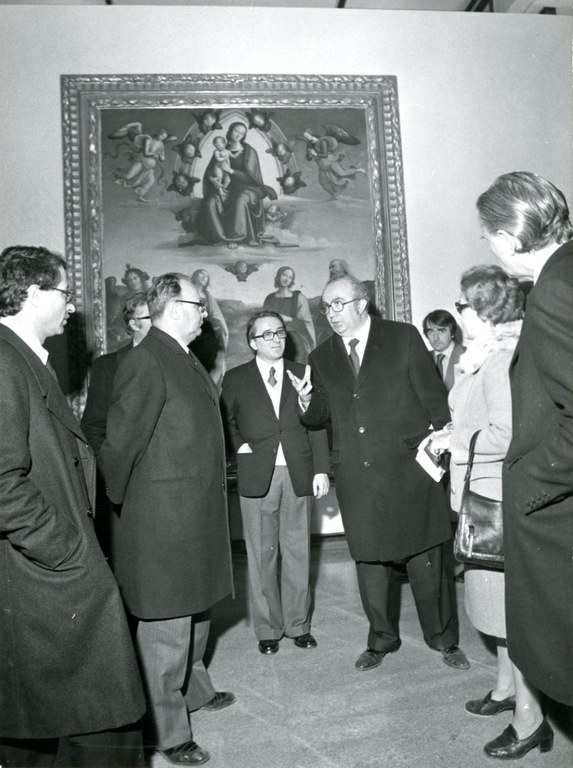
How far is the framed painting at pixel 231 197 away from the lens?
5.83m

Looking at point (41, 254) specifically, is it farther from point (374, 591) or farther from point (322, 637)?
point (322, 637)

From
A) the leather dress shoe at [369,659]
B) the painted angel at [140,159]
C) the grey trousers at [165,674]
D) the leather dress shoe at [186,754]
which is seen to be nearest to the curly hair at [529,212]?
the grey trousers at [165,674]

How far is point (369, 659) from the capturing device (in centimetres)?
369

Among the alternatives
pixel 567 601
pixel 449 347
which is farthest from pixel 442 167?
pixel 567 601

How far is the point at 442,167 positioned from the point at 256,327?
312cm

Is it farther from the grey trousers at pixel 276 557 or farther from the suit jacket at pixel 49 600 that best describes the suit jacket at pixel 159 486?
the grey trousers at pixel 276 557

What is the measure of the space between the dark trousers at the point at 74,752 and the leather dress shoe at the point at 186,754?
47cm

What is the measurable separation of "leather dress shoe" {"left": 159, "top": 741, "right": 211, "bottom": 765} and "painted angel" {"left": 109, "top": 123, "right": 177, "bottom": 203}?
15.1 feet

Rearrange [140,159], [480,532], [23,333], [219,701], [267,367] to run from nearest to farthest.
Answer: [23,333]
[480,532]
[219,701]
[267,367]
[140,159]

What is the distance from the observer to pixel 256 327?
4.34 meters

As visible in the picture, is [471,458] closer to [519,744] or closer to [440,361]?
[519,744]

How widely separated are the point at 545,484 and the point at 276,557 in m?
2.65

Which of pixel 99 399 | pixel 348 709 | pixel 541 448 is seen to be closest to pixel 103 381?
pixel 99 399

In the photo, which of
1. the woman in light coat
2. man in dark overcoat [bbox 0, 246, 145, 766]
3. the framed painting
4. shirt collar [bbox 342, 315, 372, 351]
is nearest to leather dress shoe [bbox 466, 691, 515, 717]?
the woman in light coat
